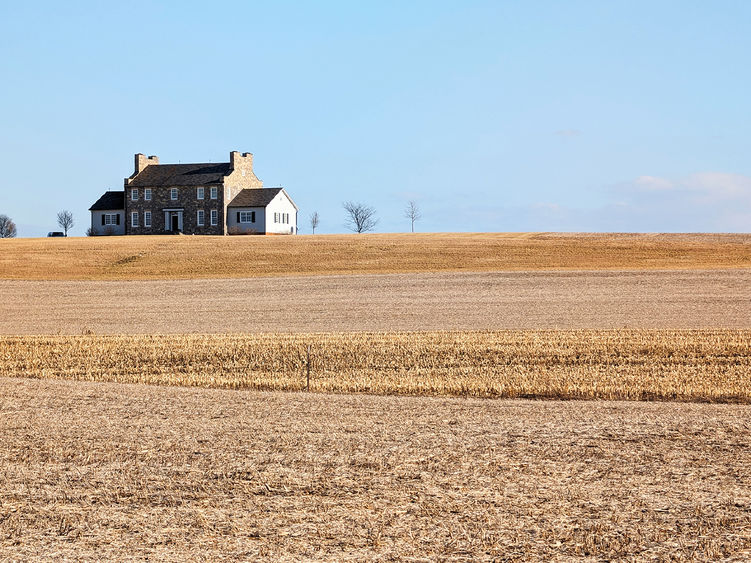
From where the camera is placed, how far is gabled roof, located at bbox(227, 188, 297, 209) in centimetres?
8669

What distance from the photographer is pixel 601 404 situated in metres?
15.3

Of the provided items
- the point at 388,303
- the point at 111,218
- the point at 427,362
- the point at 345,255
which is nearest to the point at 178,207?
the point at 111,218

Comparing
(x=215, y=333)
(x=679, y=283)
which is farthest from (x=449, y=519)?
(x=679, y=283)

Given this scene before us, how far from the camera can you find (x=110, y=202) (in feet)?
301

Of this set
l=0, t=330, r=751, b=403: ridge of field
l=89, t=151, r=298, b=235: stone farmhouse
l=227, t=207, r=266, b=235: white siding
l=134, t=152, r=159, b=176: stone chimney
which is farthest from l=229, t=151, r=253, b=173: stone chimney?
l=0, t=330, r=751, b=403: ridge of field

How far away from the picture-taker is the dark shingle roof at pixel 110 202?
91.4 m

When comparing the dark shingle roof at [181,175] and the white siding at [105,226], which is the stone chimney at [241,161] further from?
the white siding at [105,226]

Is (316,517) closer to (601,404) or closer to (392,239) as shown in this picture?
(601,404)

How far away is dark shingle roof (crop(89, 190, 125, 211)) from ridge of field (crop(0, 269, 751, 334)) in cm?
4547

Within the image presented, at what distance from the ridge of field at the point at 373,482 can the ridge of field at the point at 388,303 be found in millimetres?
15754

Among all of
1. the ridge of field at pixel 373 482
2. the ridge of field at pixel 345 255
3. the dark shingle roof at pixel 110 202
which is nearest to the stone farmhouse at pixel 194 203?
the dark shingle roof at pixel 110 202

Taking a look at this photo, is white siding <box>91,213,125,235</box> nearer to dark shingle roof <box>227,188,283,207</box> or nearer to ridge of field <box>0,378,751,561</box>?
dark shingle roof <box>227,188,283,207</box>

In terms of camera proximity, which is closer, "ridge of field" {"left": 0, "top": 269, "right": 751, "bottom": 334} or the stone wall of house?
"ridge of field" {"left": 0, "top": 269, "right": 751, "bottom": 334}

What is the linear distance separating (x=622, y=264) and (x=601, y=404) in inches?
1498
